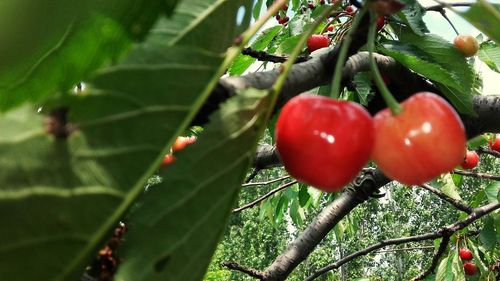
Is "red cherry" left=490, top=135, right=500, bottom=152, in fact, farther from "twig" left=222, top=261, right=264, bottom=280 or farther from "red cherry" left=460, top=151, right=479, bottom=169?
"twig" left=222, top=261, right=264, bottom=280

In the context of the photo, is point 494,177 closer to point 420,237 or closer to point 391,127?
point 420,237

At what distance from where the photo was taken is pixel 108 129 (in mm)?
533

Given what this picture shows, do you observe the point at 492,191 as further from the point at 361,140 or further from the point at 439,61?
the point at 361,140

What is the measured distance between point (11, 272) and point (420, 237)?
2444mm

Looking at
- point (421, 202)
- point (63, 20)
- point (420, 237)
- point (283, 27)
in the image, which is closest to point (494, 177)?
point (420, 237)

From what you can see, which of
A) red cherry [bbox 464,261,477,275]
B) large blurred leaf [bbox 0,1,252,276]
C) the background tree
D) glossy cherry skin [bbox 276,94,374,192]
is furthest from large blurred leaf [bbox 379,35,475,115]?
red cherry [bbox 464,261,477,275]

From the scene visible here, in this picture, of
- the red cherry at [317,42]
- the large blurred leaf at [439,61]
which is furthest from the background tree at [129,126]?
the red cherry at [317,42]

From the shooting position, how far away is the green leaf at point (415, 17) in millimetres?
1534

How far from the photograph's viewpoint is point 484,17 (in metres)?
0.75

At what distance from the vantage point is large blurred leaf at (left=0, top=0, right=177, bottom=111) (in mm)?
675

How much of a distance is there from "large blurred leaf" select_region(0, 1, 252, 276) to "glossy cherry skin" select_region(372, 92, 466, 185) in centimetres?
30

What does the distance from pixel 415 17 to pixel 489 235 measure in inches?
107

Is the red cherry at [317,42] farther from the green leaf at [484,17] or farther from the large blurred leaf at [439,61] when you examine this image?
the green leaf at [484,17]

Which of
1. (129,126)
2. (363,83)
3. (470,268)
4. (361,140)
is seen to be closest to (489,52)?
(363,83)
